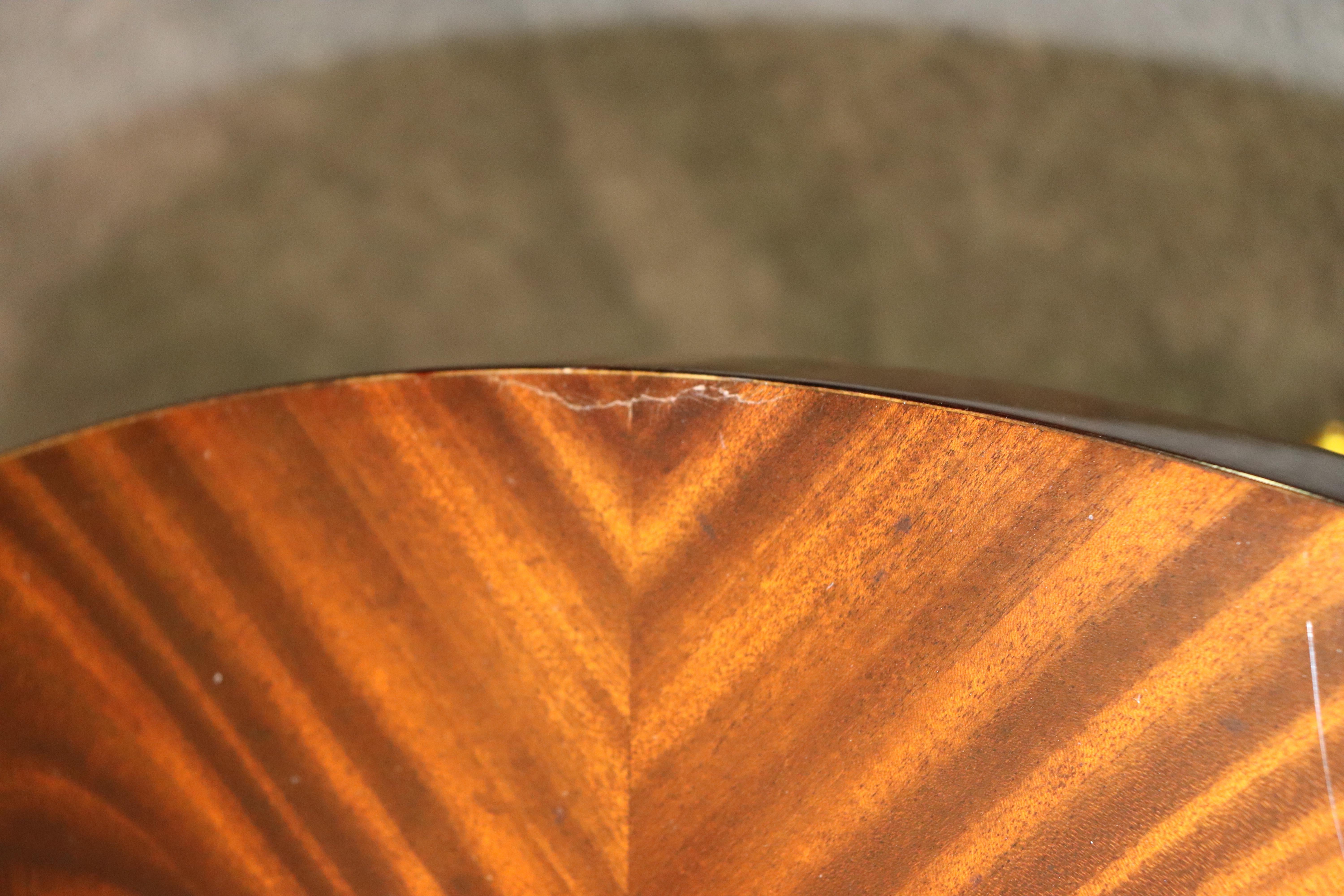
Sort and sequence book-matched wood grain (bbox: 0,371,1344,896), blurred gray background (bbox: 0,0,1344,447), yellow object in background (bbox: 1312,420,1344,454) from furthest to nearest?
blurred gray background (bbox: 0,0,1344,447) → yellow object in background (bbox: 1312,420,1344,454) → book-matched wood grain (bbox: 0,371,1344,896)

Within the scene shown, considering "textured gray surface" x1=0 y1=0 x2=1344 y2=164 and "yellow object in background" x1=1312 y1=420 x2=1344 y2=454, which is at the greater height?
"textured gray surface" x1=0 y1=0 x2=1344 y2=164

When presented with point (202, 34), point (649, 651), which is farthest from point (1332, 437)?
point (202, 34)

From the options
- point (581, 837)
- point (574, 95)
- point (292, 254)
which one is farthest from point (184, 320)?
point (581, 837)

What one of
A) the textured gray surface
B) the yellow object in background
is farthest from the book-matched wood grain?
the textured gray surface

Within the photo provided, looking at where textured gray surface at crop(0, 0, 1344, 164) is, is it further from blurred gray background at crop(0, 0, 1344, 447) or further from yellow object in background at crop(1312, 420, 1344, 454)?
yellow object in background at crop(1312, 420, 1344, 454)

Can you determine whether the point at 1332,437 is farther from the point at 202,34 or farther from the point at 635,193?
the point at 202,34

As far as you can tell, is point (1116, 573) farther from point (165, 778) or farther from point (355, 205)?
point (355, 205)

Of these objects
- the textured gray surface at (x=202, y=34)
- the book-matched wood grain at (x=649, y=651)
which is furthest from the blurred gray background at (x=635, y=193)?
the book-matched wood grain at (x=649, y=651)

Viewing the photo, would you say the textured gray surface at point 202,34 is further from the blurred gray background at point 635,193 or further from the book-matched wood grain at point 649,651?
the book-matched wood grain at point 649,651
